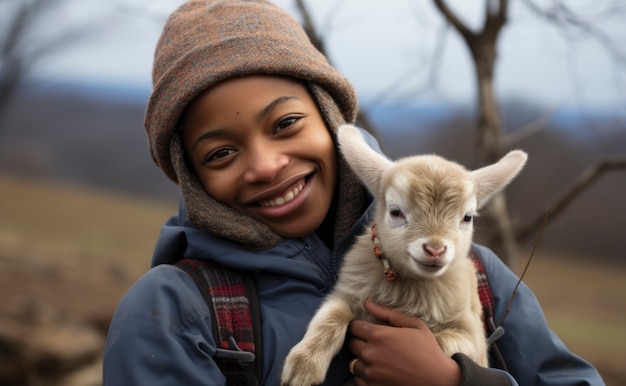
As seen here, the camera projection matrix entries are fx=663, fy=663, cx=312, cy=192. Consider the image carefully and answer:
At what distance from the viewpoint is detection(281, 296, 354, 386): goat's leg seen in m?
2.33

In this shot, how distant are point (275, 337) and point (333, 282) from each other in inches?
16.2

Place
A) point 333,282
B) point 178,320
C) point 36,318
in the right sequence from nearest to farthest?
point 178,320 < point 333,282 < point 36,318

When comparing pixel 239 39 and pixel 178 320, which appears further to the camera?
pixel 239 39

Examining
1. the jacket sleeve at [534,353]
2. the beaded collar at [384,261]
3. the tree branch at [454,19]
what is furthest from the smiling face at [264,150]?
the tree branch at [454,19]

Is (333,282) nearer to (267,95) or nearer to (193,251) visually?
(193,251)

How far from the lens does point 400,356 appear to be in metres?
2.38

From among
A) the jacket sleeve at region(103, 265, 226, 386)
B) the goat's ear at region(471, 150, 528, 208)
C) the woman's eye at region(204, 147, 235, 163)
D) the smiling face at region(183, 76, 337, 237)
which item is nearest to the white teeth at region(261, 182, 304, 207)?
the smiling face at region(183, 76, 337, 237)

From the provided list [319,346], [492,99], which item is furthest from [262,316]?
[492,99]

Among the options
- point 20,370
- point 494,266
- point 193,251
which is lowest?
point 20,370

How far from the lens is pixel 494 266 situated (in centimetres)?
298

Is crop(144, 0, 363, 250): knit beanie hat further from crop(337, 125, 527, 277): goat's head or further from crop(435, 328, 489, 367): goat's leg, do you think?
crop(435, 328, 489, 367): goat's leg

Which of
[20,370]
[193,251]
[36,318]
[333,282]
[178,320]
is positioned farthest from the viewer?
[36,318]

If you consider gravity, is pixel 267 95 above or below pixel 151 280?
above

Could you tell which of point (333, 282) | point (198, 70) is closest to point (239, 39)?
point (198, 70)
